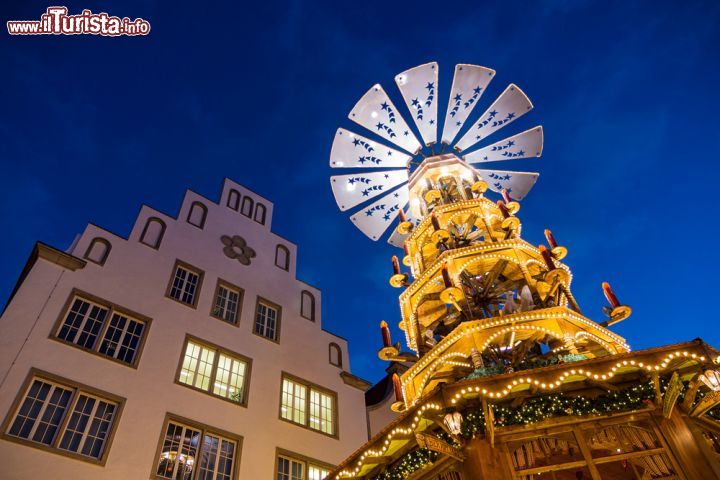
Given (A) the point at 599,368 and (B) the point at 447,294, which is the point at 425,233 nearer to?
(B) the point at 447,294

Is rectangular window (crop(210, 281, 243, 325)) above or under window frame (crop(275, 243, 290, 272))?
under

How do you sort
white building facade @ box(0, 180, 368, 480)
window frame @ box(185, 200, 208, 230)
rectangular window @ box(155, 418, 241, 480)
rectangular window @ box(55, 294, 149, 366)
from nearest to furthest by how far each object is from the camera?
1. white building facade @ box(0, 180, 368, 480)
2. rectangular window @ box(155, 418, 241, 480)
3. rectangular window @ box(55, 294, 149, 366)
4. window frame @ box(185, 200, 208, 230)

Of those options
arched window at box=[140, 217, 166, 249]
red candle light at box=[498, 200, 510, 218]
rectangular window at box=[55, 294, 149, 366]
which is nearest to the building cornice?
rectangular window at box=[55, 294, 149, 366]

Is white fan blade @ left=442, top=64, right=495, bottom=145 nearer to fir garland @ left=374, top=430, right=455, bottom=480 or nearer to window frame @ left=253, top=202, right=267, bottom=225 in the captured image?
fir garland @ left=374, top=430, right=455, bottom=480

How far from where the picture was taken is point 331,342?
73.3 feet

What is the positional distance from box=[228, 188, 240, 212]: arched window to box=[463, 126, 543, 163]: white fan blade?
1285cm

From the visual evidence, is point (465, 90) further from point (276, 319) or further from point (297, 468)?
point (297, 468)

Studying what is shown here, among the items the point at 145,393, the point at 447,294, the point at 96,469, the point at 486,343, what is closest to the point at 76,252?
the point at 145,393

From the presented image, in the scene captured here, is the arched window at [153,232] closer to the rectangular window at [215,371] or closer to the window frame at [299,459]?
the rectangular window at [215,371]

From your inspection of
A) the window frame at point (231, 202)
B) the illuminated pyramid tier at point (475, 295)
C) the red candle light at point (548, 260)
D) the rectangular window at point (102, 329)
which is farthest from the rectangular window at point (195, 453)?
the window frame at point (231, 202)

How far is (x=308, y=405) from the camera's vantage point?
18.8 metres

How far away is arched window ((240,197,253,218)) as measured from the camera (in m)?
24.7

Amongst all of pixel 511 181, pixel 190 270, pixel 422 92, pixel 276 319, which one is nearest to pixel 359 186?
pixel 422 92

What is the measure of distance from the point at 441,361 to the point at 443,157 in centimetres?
931
